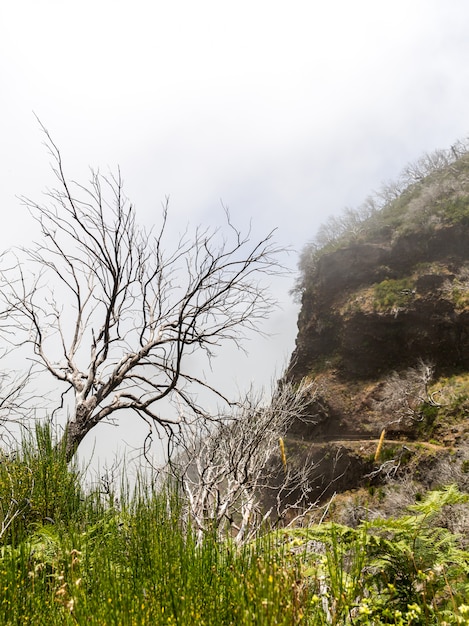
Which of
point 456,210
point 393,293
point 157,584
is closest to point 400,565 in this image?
point 157,584

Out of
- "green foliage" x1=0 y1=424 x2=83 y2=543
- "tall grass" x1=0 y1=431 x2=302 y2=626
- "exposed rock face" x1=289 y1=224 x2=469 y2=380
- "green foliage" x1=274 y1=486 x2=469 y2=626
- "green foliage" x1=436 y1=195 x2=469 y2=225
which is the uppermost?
"green foliage" x1=436 y1=195 x2=469 y2=225

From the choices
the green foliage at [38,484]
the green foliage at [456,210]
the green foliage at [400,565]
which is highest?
the green foliage at [456,210]

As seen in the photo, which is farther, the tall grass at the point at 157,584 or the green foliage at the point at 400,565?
the green foliage at the point at 400,565

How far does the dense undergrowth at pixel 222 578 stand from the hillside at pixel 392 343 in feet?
63.7

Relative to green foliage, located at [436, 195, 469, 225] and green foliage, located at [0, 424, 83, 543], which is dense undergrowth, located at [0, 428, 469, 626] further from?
green foliage, located at [436, 195, 469, 225]

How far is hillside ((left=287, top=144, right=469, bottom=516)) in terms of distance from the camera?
25.4 meters

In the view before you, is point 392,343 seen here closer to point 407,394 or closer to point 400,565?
point 407,394

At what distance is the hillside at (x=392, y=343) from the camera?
25422 millimetres

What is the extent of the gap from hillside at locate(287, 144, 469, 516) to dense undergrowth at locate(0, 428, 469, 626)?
19.4 m

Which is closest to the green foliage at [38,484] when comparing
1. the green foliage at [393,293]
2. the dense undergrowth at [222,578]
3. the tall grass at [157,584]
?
the dense undergrowth at [222,578]

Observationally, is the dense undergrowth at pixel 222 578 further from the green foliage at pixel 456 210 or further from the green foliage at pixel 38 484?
the green foliage at pixel 456 210

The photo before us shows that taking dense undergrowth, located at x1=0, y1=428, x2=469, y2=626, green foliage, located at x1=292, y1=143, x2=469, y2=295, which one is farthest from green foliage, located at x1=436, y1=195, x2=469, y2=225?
dense undergrowth, located at x1=0, y1=428, x2=469, y2=626

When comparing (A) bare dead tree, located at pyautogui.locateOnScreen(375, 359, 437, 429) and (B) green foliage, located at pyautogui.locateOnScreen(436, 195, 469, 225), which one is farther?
(B) green foliage, located at pyautogui.locateOnScreen(436, 195, 469, 225)

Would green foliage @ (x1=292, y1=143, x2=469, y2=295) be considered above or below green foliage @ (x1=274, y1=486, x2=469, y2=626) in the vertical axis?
above
